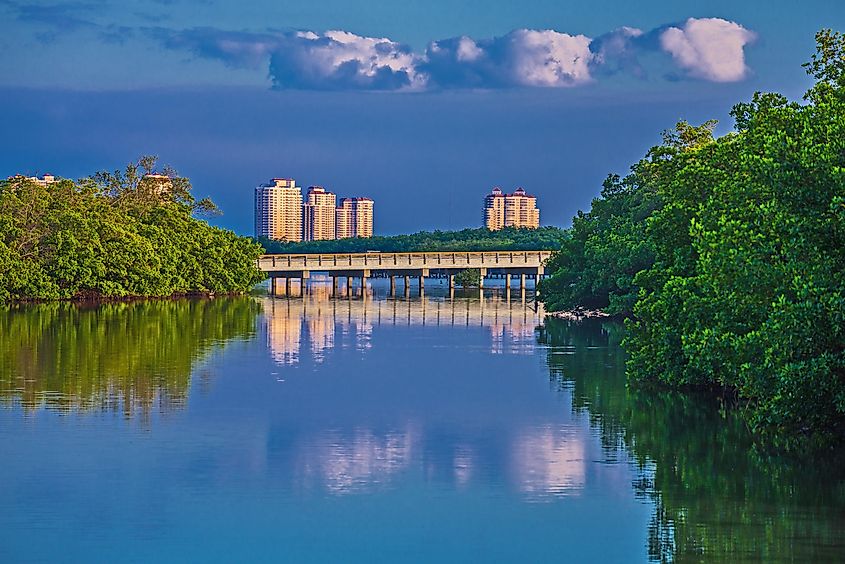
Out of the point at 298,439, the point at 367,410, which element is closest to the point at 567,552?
the point at 298,439

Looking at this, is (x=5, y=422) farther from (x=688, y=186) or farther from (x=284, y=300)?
(x=284, y=300)

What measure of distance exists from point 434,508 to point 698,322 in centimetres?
845

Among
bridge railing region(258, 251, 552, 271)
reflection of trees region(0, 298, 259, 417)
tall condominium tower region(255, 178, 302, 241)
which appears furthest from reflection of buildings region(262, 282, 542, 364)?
Answer: tall condominium tower region(255, 178, 302, 241)

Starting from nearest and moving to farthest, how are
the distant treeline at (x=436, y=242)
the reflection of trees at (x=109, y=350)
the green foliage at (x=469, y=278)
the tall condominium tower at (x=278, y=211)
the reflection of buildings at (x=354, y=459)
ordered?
the reflection of buildings at (x=354, y=459) < the reflection of trees at (x=109, y=350) < the green foliage at (x=469, y=278) < the distant treeline at (x=436, y=242) < the tall condominium tower at (x=278, y=211)

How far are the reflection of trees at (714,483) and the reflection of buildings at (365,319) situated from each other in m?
13.3

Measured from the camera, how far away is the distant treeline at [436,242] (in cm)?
11497

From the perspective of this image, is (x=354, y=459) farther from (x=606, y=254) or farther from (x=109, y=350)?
(x=606, y=254)

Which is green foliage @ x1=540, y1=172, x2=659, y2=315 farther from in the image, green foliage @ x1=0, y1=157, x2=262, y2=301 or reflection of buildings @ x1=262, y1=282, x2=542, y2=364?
green foliage @ x1=0, y1=157, x2=262, y2=301

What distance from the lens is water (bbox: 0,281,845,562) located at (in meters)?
16.2

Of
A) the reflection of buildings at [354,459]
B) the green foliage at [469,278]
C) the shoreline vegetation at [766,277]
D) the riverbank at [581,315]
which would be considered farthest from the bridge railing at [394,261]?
the reflection of buildings at [354,459]

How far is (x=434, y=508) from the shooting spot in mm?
18000

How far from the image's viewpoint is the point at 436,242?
406 feet

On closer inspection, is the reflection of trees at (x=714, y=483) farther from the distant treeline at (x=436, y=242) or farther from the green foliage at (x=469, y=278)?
the distant treeline at (x=436, y=242)

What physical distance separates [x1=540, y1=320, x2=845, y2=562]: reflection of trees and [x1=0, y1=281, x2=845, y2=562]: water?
5 centimetres
